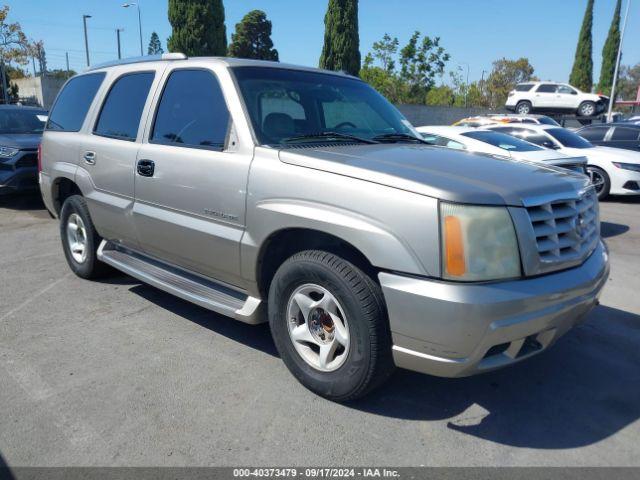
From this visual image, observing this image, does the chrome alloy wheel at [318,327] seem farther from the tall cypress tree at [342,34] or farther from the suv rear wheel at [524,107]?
the suv rear wheel at [524,107]

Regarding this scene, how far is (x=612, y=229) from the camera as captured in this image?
26.9 ft

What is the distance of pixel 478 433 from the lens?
9.05 feet

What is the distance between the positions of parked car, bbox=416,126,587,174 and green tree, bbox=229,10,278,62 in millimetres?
46198

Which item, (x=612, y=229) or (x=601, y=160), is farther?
(x=601, y=160)

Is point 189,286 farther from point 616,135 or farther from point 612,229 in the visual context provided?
point 616,135

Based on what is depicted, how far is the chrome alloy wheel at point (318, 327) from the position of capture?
285 centimetres

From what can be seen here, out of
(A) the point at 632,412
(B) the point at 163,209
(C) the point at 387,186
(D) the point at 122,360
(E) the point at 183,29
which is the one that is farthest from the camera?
(E) the point at 183,29

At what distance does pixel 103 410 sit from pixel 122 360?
61 cm

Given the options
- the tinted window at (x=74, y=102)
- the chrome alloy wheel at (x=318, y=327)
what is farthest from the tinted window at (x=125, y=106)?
the chrome alloy wheel at (x=318, y=327)

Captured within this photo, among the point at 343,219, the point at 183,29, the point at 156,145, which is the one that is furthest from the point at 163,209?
the point at 183,29

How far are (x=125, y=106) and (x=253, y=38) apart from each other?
53267 millimetres

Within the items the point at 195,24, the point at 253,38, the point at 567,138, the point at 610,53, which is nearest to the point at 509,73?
the point at 610,53

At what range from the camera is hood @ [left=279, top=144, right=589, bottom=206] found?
2.50 metres

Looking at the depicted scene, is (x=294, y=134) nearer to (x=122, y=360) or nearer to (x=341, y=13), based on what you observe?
(x=122, y=360)
